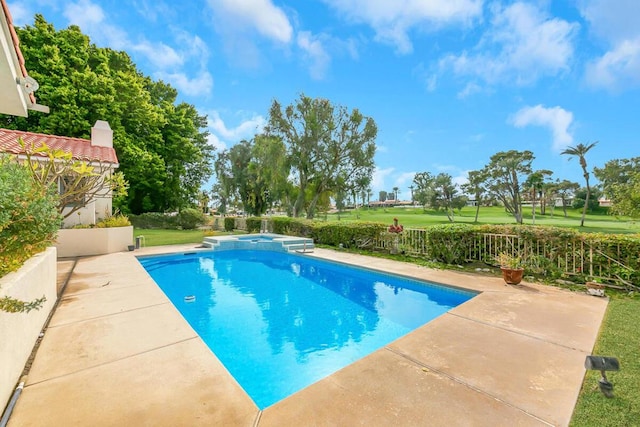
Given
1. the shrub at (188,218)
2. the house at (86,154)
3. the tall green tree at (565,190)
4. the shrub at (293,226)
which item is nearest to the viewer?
the house at (86,154)

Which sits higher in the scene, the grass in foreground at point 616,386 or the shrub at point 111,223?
the shrub at point 111,223

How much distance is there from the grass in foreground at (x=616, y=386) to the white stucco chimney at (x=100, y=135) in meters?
17.5

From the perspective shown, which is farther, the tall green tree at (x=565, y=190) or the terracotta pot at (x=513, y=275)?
the tall green tree at (x=565, y=190)

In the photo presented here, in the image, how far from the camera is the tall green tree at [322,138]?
22422 millimetres

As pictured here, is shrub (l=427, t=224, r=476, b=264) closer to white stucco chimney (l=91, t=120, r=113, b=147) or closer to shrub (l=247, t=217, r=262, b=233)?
shrub (l=247, t=217, r=262, b=233)

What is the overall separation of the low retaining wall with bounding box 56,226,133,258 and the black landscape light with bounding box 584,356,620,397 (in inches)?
546

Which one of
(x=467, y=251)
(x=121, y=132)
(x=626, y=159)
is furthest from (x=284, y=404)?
(x=626, y=159)

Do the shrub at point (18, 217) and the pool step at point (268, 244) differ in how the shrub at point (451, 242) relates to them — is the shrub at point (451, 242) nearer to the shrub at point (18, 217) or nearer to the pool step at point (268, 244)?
the pool step at point (268, 244)

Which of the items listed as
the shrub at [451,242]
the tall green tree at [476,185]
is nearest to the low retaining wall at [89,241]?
the shrub at [451,242]

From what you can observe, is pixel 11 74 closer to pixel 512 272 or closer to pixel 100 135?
pixel 512 272

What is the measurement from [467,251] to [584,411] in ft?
23.7

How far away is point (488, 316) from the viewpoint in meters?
4.83

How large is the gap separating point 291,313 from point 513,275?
18.4 ft

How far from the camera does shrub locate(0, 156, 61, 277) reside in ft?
9.32
